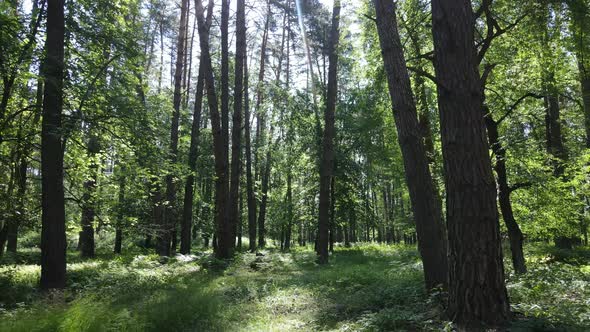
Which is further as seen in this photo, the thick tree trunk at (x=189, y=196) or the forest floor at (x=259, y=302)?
the thick tree trunk at (x=189, y=196)

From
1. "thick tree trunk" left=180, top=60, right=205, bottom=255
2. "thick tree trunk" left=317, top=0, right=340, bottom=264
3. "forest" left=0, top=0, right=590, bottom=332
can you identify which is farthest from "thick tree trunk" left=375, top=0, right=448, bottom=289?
"thick tree trunk" left=180, top=60, right=205, bottom=255

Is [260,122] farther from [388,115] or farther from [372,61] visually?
[372,61]

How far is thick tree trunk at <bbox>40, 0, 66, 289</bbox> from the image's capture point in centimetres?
811

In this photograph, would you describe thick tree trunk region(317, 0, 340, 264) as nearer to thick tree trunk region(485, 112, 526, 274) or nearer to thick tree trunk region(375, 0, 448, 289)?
thick tree trunk region(485, 112, 526, 274)

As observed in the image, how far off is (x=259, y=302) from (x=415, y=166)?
13.2ft

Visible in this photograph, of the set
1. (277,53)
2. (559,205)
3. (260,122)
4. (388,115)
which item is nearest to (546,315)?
(559,205)

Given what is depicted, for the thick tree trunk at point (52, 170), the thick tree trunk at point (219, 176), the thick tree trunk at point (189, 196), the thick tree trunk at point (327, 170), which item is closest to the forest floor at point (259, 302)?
the thick tree trunk at point (52, 170)

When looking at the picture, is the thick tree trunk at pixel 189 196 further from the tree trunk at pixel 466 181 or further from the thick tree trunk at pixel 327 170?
the tree trunk at pixel 466 181

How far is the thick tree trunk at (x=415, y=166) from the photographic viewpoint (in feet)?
20.5

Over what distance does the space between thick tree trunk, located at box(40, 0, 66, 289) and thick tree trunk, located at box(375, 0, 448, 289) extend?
22.0 feet

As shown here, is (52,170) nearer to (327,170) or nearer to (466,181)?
(466,181)

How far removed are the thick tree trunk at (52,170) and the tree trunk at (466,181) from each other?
747 centimetres

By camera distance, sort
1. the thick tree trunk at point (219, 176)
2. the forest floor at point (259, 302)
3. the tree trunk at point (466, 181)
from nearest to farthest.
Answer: the tree trunk at point (466, 181), the forest floor at point (259, 302), the thick tree trunk at point (219, 176)

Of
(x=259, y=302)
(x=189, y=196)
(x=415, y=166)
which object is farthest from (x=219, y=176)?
(x=415, y=166)
